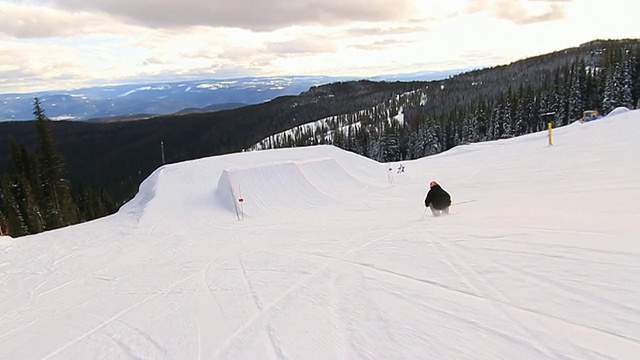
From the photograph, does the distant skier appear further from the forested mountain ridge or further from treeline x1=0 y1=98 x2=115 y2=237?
treeline x1=0 y1=98 x2=115 y2=237

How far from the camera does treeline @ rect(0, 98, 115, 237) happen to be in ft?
94.1

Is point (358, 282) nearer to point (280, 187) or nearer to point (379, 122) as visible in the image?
point (280, 187)

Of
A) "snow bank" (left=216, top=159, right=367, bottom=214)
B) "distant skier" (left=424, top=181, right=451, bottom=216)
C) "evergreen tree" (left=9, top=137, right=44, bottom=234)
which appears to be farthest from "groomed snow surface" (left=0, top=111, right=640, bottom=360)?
"evergreen tree" (left=9, top=137, right=44, bottom=234)

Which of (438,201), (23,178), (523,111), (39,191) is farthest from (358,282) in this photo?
(523,111)

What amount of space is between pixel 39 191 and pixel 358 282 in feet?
113

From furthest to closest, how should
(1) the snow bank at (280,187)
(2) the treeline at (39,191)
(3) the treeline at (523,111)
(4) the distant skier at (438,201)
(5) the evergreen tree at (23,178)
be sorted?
(3) the treeline at (523,111) → (5) the evergreen tree at (23,178) → (2) the treeline at (39,191) → (1) the snow bank at (280,187) → (4) the distant skier at (438,201)

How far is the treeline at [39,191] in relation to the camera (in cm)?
2867

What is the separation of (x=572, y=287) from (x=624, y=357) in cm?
149

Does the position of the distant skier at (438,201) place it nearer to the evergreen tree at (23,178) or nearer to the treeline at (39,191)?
the treeline at (39,191)

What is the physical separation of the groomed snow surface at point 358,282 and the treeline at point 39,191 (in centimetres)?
1871

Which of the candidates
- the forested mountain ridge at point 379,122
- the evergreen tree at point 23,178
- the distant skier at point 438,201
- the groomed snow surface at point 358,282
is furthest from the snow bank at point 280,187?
the evergreen tree at point 23,178

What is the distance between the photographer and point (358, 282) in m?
6.08

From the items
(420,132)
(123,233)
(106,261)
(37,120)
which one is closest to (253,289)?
(106,261)

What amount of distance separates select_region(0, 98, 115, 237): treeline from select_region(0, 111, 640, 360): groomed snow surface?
737 inches
